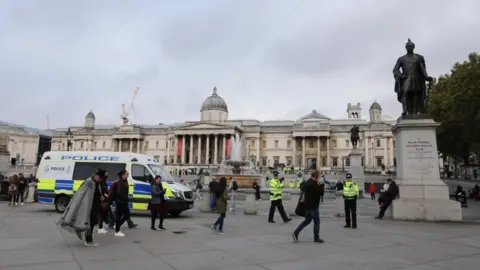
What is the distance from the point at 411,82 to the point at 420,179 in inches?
149

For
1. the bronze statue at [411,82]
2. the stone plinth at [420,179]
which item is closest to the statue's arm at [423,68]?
the bronze statue at [411,82]

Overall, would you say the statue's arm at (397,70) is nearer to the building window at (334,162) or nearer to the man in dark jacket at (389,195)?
the man in dark jacket at (389,195)

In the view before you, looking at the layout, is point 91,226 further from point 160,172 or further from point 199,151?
point 199,151

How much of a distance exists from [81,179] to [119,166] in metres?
1.98

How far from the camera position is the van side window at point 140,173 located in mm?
15688

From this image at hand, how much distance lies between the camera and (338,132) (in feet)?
305

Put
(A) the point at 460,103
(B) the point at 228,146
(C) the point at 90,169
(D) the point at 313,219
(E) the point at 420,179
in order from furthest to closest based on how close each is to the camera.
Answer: (B) the point at 228,146 → (A) the point at 460,103 → (C) the point at 90,169 → (E) the point at 420,179 → (D) the point at 313,219

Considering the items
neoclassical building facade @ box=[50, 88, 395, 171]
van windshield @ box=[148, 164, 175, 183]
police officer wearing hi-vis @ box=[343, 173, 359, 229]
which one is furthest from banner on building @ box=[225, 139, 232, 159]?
police officer wearing hi-vis @ box=[343, 173, 359, 229]

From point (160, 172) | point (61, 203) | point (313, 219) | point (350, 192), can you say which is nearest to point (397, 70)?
point (350, 192)

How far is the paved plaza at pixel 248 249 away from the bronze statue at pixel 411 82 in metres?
4.70

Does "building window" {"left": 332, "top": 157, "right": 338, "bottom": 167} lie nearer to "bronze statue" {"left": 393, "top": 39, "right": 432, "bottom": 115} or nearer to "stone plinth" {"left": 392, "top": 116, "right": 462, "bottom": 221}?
"bronze statue" {"left": 393, "top": 39, "right": 432, "bottom": 115}

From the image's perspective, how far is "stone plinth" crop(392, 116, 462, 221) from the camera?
1298 cm

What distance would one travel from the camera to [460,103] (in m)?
31.9

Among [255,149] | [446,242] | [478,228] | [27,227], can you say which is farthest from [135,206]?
[255,149]
